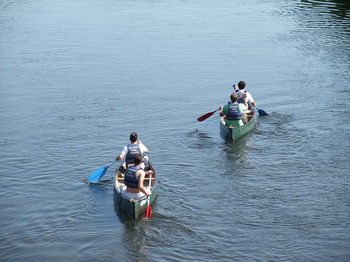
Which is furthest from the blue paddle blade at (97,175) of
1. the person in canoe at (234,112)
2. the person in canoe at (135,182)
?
the person in canoe at (234,112)

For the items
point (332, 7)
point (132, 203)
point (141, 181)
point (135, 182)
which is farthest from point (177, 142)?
point (332, 7)

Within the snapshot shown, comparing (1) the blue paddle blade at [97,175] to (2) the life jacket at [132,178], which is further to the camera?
(1) the blue paddle blade at [97,175]

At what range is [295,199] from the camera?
12758 millimetres

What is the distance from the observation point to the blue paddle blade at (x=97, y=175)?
1362cm

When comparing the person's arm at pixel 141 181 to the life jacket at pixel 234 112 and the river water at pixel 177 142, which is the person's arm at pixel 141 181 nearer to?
the river water at pixel 177 142

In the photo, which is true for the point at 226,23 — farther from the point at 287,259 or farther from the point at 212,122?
the point at 287,259

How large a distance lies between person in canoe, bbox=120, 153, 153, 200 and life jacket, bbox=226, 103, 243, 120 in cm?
633

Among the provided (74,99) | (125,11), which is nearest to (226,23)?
(125,11)

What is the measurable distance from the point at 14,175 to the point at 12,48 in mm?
19291

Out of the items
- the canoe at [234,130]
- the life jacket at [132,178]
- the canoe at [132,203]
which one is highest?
the life jacket at [132,178]

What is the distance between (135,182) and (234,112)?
22.4ft

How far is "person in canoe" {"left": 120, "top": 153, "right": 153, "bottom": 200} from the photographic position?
11219 mm

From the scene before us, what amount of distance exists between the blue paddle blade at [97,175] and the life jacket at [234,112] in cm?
582

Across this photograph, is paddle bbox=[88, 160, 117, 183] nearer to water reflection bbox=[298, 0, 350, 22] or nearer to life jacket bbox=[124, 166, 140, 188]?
life jacket bbox=[124, 166, 140, 188]
